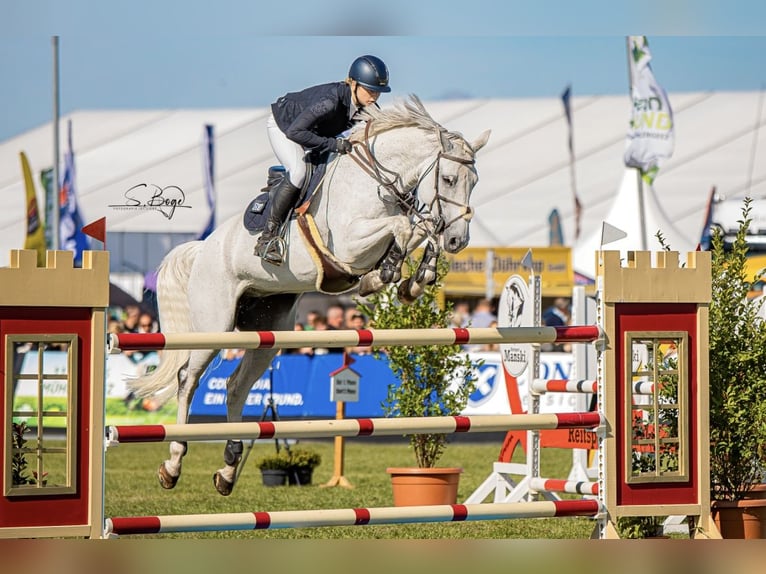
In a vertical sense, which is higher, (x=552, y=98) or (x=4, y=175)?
(x=552, y=98)

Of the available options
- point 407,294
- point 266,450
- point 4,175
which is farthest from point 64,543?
point 4,175

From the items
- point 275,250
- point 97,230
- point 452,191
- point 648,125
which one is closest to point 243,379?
point 275,250

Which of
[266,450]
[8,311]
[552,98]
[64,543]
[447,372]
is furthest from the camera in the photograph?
[552,98]

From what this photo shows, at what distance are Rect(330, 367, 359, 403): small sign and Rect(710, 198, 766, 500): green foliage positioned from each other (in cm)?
372

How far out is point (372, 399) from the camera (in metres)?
10.9

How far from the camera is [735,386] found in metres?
4.75

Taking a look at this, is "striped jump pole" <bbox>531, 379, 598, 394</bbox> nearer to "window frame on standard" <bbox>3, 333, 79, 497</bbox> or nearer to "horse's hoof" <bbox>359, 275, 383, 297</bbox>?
"horse's hoof" <bbox>359, 275, 383, 297</bbox>

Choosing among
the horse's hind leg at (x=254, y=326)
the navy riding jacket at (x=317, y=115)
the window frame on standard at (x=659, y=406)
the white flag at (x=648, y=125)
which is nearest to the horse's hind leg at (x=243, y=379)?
the horse's hind leg at (x=254, y=326)

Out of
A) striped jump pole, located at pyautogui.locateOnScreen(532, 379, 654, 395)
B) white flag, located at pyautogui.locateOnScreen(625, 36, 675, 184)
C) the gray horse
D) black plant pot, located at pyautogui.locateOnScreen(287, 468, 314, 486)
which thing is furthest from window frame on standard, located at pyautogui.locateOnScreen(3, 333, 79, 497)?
white flag, located at pyautogui.locateOnScreen(625, 36, 675, 184)

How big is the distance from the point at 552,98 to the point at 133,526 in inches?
523

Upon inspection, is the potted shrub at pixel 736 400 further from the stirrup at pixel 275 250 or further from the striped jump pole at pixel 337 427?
the stirrup at pixel 275 250

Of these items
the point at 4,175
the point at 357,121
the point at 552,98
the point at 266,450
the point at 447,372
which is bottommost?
the point at 266,450

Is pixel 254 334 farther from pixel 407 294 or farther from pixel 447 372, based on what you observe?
pixel 447 372

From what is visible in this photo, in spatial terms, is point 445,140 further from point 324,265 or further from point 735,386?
point 735,386
